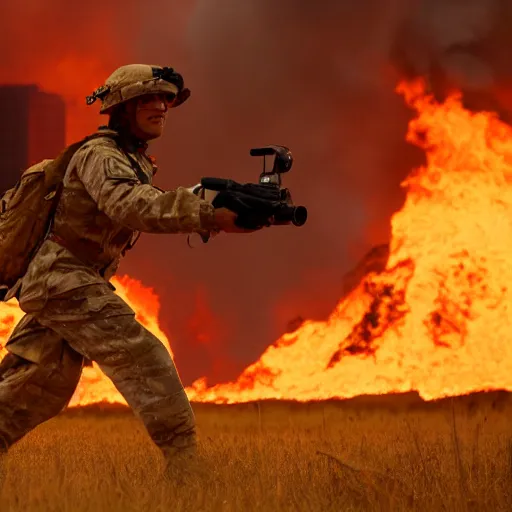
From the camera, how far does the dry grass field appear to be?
14.1 feet

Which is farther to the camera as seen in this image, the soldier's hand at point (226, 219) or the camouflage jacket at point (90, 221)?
the camouflage jacket at point (90, 221)

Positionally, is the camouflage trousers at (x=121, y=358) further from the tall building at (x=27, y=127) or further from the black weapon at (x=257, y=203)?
the tall building at (x=27, y=127)

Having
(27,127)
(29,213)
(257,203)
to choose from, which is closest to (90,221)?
(29,213)

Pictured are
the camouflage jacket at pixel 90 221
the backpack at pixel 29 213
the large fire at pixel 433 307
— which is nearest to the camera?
the camouflage jacket at pixel 90 221

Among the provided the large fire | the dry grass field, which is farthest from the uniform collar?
the large fire

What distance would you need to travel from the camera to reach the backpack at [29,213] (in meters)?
5.21

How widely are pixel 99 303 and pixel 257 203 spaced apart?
1.05m

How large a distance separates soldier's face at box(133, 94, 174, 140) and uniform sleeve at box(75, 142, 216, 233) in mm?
359

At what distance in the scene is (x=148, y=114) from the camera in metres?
5.29

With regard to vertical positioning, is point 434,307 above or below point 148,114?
above

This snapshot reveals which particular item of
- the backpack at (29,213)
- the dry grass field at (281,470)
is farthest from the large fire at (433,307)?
the backpack at (29,213)

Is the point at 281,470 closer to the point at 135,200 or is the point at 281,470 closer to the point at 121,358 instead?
the point at 121,358

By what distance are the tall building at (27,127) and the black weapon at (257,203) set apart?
7.96 meters

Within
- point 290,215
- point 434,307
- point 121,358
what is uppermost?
point 434,307
